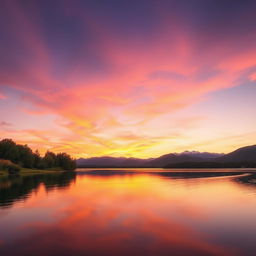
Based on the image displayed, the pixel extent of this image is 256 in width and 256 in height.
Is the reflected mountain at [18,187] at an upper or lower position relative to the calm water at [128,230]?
upper

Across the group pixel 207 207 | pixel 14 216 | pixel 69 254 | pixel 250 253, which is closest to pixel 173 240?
pixel 250 253

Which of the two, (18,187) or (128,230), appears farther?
(18,187)

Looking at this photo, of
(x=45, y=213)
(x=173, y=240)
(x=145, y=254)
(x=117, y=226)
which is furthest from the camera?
(x=45, y=213)

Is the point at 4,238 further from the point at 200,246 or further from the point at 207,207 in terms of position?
the point at 207,207

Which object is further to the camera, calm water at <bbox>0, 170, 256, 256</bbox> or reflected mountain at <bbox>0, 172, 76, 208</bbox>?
reflected mountain at <bbox>0, 172, 76, 208</bbox>

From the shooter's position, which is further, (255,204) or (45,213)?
(255,204)

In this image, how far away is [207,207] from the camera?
37625mm

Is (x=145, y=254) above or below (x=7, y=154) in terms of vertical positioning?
below

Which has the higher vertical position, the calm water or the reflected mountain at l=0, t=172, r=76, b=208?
the reflected mountain at l=0, t=172, r=76, b=208

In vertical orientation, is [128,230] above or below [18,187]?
below

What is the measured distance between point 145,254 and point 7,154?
182 metres

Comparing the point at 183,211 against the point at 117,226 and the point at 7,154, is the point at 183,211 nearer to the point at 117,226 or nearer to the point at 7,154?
the point at 117,226

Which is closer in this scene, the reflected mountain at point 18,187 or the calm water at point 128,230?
the calm water at point 128,230

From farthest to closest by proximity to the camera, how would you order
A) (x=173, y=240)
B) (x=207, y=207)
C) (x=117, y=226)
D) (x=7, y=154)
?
(x=7, y=154)
(x=207, y=207)
(x=117, y=226)
(x=173, y=240)
